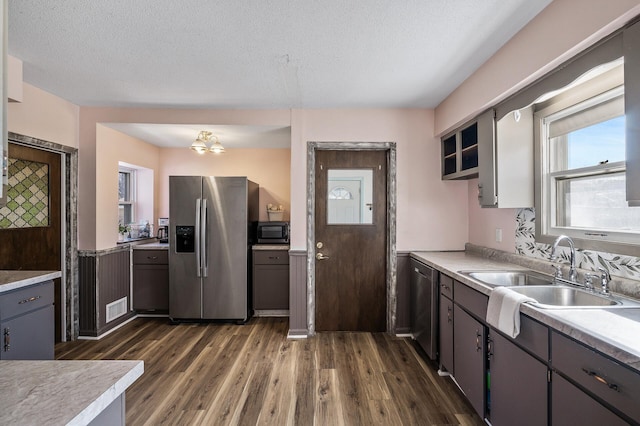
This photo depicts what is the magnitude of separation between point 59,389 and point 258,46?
205cm

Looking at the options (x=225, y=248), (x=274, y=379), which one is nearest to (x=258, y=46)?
(x=225, y=248)

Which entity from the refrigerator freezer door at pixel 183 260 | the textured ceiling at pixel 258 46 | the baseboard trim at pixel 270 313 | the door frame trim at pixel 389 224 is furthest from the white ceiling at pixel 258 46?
the baseboard trim at pixel 270 313

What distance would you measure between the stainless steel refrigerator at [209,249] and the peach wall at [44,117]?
106cm

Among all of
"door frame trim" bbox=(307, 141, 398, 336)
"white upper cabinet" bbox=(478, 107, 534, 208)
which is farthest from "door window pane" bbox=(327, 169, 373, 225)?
"white upper cabinet" bbox=(478, 107, 534, 208)

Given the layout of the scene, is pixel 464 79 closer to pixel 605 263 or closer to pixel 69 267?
pixel 605 263

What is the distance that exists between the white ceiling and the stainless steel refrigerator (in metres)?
1.04

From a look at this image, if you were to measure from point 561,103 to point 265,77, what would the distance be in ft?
7.15

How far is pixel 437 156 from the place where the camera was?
11.0 feet

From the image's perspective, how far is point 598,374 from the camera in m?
1.09

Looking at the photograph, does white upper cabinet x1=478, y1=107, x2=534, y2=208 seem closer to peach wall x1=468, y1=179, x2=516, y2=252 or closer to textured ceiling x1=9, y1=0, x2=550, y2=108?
peach wall x1=468, y1=179, x2=516, y2=252

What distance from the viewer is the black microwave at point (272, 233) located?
3.97m

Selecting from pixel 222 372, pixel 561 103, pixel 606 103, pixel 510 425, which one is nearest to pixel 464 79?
pixel 561 103

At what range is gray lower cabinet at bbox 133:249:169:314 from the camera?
380 centimetres

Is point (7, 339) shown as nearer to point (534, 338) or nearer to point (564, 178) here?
point (534, 338)
